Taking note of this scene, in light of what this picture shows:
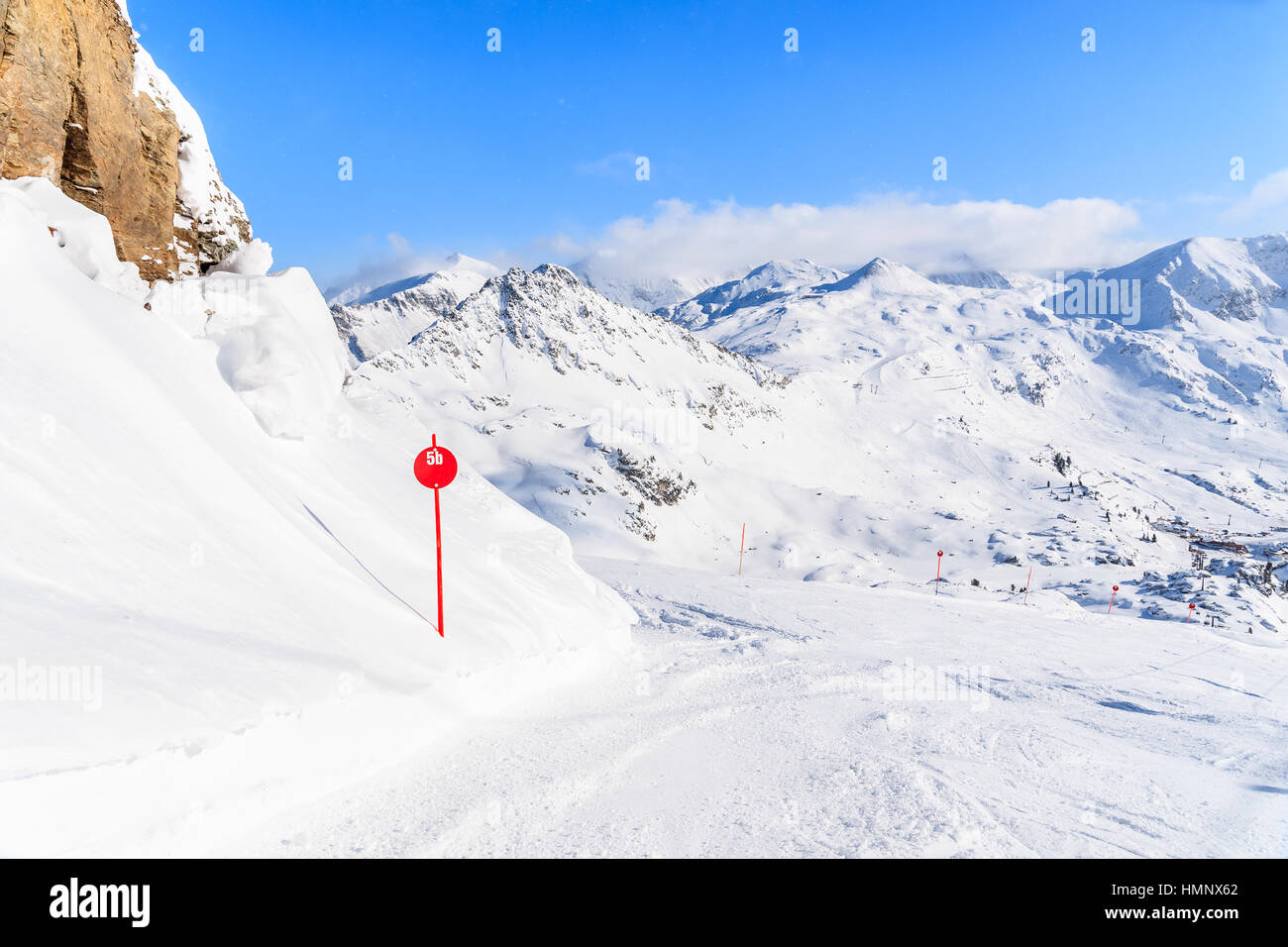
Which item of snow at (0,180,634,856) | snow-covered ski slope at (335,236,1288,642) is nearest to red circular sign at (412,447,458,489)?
snow at (0,180,634,856)

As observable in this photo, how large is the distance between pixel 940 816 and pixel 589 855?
9.80ft

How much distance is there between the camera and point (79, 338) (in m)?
7.79

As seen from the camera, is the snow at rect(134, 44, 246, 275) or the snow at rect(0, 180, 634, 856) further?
the snow at rect(134, 44, 246, 275)

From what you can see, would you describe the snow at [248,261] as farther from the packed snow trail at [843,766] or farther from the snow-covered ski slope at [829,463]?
the packed snow trail at [843,766]

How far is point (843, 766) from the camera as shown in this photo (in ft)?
21.8

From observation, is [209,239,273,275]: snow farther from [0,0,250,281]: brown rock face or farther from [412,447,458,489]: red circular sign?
[412,447,458,489]: red circular sign

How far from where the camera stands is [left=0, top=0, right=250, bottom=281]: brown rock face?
881cm

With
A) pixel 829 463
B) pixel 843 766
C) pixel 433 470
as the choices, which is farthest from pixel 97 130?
pixel 829 463

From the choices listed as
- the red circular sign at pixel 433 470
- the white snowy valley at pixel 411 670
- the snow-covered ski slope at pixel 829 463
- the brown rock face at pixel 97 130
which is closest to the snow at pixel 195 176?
A: the brown rock face at pixel 97 130

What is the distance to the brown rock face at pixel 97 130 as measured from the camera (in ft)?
28.9

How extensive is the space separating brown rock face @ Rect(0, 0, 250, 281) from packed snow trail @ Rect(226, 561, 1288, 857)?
1005cm

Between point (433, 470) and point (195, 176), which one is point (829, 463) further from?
point (433, 470)

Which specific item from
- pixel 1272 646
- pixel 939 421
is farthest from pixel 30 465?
pixel 939 421

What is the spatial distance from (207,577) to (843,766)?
661 centimetres
